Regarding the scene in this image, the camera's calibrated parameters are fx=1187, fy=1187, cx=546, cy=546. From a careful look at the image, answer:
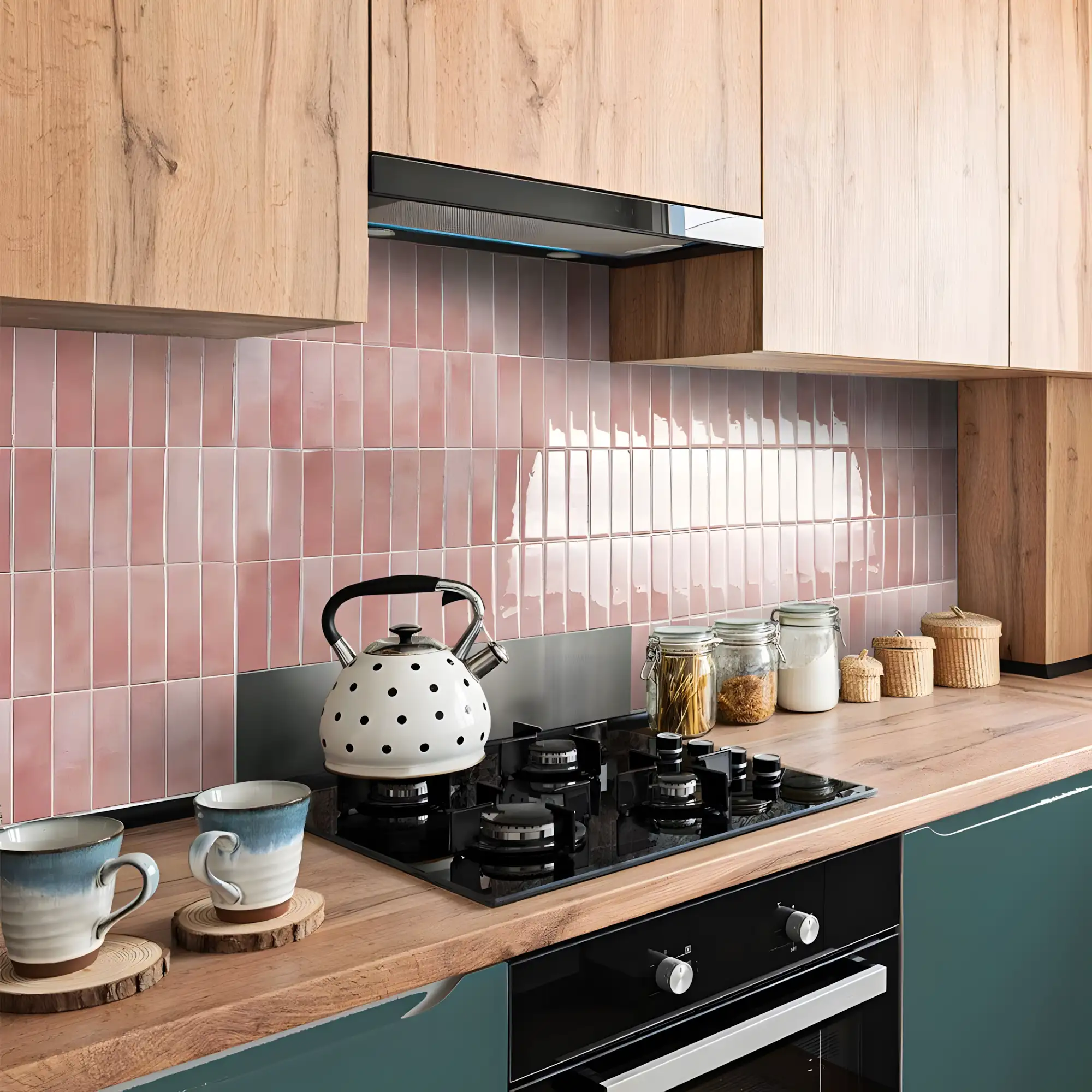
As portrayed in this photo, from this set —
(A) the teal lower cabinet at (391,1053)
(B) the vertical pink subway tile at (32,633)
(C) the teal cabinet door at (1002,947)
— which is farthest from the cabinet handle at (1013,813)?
(B) the vertical pink subway tile at (32,633)

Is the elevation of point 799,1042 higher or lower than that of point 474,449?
lower

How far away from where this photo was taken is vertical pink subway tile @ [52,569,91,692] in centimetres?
154

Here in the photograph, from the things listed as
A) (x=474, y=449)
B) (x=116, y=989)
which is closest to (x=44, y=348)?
(x=474, y=449)

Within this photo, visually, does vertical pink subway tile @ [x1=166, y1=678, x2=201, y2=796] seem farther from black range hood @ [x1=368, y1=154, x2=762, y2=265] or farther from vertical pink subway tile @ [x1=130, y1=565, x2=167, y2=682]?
black range hood @ [x1=368, y1=154, x2=762, y2=265]

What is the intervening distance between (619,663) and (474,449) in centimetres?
51

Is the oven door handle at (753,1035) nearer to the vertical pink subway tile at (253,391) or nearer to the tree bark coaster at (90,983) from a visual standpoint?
the tree bark coaster at (90,983)

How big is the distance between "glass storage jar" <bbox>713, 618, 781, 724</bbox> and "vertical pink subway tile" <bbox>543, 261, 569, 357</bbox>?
0.59 metres

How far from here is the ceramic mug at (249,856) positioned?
1141 mm

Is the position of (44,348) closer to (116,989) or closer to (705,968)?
(116,989)

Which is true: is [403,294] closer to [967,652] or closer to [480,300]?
[480,300]

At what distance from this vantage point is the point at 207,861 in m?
1.15

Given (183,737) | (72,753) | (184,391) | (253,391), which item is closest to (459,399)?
(253,391)

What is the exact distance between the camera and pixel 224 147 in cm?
125

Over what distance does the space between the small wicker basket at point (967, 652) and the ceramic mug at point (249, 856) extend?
176 centimetres
